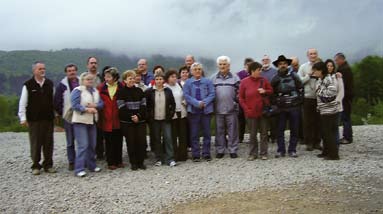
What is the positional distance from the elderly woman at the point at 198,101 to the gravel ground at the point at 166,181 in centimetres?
52

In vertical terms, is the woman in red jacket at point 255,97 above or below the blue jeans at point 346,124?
above

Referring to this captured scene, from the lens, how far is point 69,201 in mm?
6574

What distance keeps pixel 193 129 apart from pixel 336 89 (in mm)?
2904

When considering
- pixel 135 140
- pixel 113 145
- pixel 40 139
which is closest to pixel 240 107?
pixel 135 140

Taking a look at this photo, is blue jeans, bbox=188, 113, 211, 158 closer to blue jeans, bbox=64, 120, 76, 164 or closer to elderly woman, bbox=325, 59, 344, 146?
blue jeans, bbox=64, 120, 76, 164

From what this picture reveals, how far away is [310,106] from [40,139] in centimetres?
553

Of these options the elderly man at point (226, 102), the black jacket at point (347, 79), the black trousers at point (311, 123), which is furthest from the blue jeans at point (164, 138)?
the black jacket at point (347, 79)

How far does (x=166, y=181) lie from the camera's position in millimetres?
7445

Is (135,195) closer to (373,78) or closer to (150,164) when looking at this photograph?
(150,164)

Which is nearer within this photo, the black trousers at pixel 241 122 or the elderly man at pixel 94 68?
the elderly man at pixel 94 68

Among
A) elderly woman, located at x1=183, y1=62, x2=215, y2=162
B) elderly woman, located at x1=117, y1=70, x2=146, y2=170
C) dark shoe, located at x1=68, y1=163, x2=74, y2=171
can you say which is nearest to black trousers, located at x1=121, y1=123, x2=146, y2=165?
elderly woman, located at x1=117, y1=70, x2=146, y2=170

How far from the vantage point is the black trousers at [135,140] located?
27.6 feet

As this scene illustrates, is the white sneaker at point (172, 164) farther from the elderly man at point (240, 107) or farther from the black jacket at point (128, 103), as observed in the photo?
the elderly man at point (240, 107)

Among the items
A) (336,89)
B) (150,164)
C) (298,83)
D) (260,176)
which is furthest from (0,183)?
(336,89)
